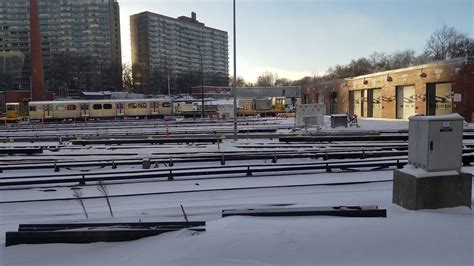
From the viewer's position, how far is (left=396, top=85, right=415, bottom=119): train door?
45.0 m

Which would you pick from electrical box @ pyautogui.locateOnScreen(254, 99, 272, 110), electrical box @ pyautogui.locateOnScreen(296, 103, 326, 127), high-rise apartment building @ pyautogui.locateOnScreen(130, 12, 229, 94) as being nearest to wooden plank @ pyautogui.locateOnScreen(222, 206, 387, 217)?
electrical box @ pyautogui.locateOnScreen(296, 103, 326, 127)

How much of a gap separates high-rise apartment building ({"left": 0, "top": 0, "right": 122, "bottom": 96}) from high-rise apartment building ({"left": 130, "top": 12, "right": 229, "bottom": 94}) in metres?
6.85

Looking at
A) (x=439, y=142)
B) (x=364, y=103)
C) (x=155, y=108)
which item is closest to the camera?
(x=439, y=142)

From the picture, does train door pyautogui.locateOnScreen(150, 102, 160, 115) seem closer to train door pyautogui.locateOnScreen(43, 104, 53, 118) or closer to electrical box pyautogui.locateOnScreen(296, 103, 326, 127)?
train door pyautogui.locateOnScreen(43, 104, 53, 118)

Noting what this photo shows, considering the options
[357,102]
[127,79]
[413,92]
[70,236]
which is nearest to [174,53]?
[127,79]

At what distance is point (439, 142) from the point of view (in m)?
7.50

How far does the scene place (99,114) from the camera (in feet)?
197

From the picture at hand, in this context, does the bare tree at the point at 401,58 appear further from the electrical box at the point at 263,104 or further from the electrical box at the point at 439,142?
the electrical box at the point at 439,142

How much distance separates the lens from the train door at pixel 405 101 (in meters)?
45.0

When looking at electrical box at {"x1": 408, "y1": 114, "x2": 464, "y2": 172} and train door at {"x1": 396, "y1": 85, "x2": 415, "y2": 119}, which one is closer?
electrical box at {"x1": 408, "y1": 114, "x2": 464, "y2": 172}

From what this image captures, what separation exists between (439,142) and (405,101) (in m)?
41.7

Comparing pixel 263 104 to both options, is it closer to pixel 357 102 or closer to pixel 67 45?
pixel 357 102

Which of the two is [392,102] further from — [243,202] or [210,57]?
[210,57]

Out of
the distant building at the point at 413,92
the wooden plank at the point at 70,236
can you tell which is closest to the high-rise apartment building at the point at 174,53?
the distant building at the point at 413,92
